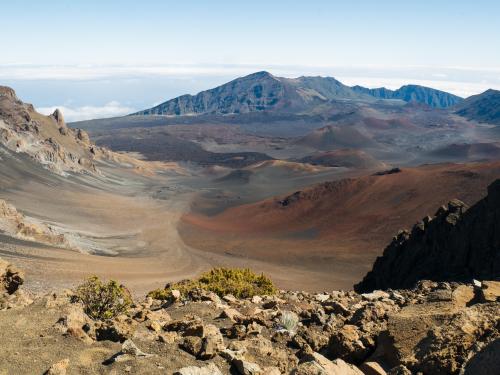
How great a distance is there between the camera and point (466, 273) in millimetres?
22531

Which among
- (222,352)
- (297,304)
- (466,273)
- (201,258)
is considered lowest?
(201,258)

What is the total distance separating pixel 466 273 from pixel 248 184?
239 feet

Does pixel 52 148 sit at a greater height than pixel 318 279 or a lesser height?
greater

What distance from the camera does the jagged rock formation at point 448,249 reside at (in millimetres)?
22797

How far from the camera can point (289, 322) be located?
10.9 meters

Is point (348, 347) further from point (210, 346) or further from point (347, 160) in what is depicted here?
point (347, 160)

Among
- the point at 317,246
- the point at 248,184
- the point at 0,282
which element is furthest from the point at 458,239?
the point at 248,184

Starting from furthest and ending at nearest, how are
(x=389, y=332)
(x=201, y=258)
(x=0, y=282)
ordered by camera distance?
(x=201, y=258)
(x=0, y=282)
(x=389, y=332)

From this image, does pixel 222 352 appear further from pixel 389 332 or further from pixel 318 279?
pixel 318 279

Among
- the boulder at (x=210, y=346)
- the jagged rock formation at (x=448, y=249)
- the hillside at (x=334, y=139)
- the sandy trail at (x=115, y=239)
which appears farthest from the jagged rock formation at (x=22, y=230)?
the hillside at (x=334, y=139)

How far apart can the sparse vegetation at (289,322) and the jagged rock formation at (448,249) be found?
1200 cm

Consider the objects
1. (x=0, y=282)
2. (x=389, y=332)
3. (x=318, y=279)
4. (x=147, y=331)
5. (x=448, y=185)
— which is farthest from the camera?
(x=448, y=185)

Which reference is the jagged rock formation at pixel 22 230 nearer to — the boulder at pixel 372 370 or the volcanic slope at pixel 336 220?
the volcanic slope at pixel 336 220

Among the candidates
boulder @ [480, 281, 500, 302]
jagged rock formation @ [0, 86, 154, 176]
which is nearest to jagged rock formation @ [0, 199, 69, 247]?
boulder @ [480, 281, 500, 302]
